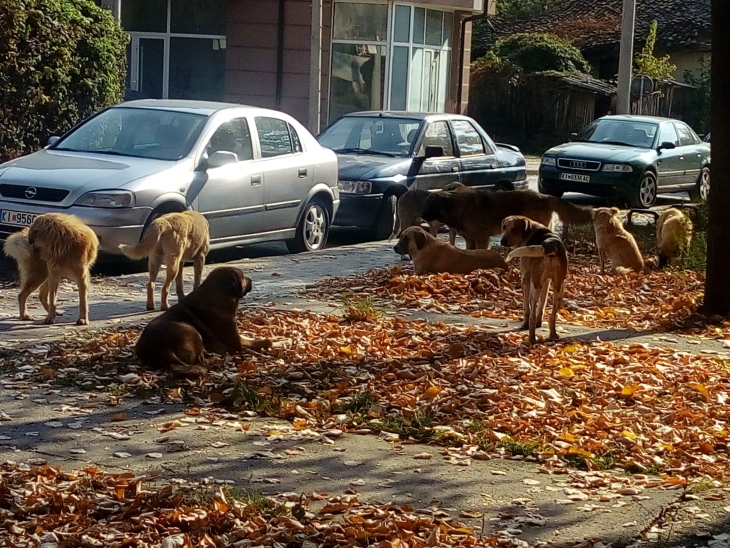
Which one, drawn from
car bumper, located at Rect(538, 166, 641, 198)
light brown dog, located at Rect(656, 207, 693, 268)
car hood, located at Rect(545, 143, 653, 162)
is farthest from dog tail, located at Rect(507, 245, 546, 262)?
car hood, located at Rect(545, 143, 653, 162)

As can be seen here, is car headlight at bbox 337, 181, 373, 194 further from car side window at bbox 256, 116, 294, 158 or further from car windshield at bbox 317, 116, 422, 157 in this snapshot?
car side window at bbox 256, 116, 294, 158

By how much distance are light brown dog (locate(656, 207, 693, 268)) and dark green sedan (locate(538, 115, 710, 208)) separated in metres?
8.76

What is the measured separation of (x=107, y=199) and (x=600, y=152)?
13.2 meters

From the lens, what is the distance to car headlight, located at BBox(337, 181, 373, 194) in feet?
51.5

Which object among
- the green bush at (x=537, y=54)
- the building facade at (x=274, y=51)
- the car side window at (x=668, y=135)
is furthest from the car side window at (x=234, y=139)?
the green bush at (x=537, y=54)

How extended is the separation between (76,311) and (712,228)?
18.4 ft

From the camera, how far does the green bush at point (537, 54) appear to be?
43.1m

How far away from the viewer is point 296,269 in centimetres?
1304

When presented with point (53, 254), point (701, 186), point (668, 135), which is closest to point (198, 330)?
point (53, 254)

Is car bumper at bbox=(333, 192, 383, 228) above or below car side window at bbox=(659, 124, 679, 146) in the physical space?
below

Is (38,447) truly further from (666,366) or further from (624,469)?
(666,366)

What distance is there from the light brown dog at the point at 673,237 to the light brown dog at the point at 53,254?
664 cm

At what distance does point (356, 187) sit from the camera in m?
15.7

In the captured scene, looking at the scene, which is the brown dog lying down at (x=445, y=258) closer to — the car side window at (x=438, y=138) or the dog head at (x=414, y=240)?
the dog head at (x=414, y=240)
